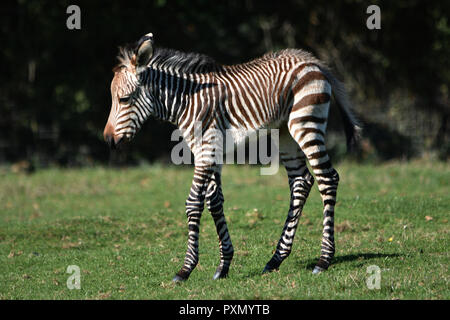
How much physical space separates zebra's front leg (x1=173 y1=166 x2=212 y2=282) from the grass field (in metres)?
0.19

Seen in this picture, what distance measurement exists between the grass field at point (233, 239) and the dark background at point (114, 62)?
3.89 m

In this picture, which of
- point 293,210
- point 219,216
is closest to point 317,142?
point 293,210

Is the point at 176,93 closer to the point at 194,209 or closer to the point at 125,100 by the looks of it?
the point at 125,100

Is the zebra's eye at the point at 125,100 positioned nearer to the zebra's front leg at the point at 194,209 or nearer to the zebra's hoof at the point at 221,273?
the zebra's front leg at the point at 194,209

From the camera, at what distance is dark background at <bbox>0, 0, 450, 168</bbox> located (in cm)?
2066

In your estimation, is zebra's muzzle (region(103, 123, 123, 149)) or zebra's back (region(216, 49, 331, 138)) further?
zebra's back (region(216, 49, 331, 138))

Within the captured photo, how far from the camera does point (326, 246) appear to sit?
7637 mm

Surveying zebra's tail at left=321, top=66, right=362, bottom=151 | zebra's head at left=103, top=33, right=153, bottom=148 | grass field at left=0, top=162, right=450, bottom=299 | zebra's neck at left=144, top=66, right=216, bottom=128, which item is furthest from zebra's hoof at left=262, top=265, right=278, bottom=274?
zebra's head at left=103, top=33, right=153, bottom=148

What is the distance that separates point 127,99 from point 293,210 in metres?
2.76

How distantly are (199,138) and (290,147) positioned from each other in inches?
59.8

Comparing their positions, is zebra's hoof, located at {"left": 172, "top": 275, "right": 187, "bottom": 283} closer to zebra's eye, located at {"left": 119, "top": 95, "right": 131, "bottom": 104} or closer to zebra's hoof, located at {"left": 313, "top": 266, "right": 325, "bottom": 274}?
zebra's hoof, located at {"left": 313, "top": 266, "right": 325, "bottom": 274}

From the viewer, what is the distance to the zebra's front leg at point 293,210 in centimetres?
783

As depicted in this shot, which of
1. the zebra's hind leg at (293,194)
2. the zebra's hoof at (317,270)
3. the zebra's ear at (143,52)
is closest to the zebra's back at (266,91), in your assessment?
the zebra's hind leg at (293,194)

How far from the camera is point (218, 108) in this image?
7.68 metres
